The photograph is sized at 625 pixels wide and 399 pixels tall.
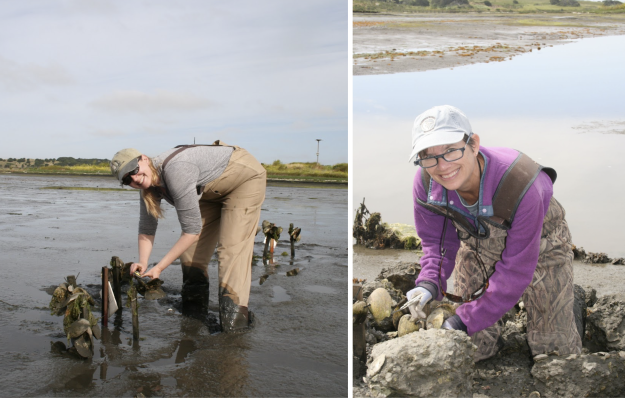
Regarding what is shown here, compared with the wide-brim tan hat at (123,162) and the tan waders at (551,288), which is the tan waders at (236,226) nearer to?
the wide-brim tan hat at (123,162)

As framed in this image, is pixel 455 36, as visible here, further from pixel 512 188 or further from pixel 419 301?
pixel 419 301

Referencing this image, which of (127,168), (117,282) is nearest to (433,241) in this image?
(127,168)

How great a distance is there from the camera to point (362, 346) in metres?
2.85

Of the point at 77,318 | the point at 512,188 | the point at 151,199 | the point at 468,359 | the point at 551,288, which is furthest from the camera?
the point at 151,199

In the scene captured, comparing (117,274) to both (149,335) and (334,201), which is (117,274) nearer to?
(149,335)

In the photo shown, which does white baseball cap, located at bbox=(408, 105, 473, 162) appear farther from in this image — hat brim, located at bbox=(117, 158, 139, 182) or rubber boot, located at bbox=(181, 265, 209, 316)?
rubber boot, located at bbox=(181, 265, 209, 316)

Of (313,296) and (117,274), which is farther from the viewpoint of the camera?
(313,296)

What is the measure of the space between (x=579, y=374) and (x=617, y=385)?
214 millimetres

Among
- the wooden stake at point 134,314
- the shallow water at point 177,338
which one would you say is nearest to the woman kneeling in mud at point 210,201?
the wooden stake at point 134,314

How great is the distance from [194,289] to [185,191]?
1.28 meters

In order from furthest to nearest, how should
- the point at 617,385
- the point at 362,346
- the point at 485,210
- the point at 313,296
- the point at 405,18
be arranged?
the point at 313,296 → the point at 405,18 → the point at 362,346 → the point at 617,385 → the point at 485,210

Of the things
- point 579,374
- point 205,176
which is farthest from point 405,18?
point 579,374

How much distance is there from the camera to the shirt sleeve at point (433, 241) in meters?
2.64

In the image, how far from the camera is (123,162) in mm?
3145
